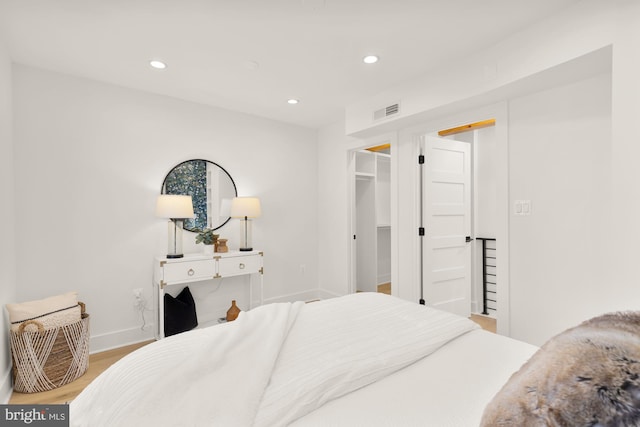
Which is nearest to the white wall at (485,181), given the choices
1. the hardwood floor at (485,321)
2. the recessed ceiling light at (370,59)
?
the hardwood floor at (485,321)

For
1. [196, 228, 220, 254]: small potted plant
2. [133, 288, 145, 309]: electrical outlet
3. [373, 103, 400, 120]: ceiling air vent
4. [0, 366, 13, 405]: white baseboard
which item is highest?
[373, 103, 400, 120]: ceiling air vent

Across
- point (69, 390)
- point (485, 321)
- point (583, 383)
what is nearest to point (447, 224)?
point (485, 321)

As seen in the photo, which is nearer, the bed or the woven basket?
the bed

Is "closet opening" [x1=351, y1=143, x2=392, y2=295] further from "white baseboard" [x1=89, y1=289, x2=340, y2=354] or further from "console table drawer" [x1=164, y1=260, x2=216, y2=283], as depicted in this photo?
"white baseboard" [x1=89, y1=289, x2=340, y2=354]

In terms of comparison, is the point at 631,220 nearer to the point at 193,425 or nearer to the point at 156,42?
the point at 193,425

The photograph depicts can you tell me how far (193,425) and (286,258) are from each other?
3.31 metres

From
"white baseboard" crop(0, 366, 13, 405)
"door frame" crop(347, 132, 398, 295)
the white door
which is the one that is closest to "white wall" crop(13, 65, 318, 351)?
"white baseboard" crop(0, 366, 13, 405)

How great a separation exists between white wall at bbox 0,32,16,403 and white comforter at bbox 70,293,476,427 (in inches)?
64.0

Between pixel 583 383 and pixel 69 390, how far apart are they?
118 inches

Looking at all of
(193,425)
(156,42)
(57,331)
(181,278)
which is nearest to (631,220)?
(193,425)

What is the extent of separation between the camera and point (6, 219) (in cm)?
225

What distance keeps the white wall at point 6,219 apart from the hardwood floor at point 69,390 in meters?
0.10

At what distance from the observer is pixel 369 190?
5.05 metres

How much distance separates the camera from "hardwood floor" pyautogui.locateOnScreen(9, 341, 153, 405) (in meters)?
2.13
